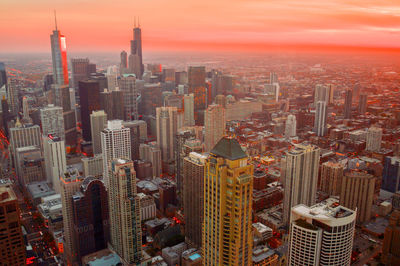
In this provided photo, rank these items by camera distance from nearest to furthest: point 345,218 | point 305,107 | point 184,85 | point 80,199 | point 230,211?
point 230,211 → point 345,218 → point 80,199 → point 305,107 → point 184,85

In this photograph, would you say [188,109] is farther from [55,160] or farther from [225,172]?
[225,172]

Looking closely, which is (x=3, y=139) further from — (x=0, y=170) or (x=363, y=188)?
(x=363, y=188)

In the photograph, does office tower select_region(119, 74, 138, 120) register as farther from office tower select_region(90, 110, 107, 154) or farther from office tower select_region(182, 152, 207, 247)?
office tower select_region(182, 152, 207, 247)

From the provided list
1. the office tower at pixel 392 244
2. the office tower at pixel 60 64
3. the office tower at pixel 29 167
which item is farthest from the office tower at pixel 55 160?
the office tower at pixel 392 244

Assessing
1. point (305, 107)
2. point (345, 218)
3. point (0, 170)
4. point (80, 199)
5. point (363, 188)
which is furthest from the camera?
point (305, 107)

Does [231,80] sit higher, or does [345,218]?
[231,80]

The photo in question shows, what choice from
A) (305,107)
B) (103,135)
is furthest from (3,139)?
(305,107)

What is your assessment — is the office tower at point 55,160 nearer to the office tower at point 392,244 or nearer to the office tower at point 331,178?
the office tower at point 331,178
